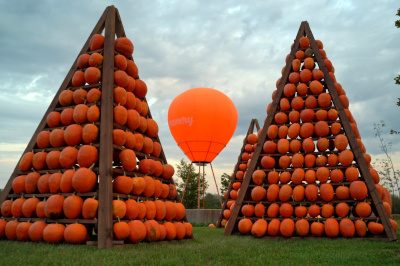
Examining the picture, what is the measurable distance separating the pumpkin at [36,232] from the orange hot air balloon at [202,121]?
339 inches

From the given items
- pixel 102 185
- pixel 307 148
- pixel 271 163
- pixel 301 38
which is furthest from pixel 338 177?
pixel 102 185

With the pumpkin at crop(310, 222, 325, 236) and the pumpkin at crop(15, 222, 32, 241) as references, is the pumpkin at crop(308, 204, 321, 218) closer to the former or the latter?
the pumpkin at crop(310, 222, 325, 236)

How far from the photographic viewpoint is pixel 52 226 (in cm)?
523

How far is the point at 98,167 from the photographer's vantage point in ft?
18.1

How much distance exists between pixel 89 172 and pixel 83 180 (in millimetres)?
153

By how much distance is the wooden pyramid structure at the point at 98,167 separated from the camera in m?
5.27

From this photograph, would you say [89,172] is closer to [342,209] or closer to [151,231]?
[151,231]

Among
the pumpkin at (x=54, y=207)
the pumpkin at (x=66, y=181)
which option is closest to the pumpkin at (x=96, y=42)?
the pumpkin at (x=66, y=181)

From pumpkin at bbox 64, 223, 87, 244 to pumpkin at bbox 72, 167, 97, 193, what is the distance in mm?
534

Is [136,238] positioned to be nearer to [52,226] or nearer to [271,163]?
[52,226]

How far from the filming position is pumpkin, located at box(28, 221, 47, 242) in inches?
212

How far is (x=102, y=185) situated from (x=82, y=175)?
0.34 meters

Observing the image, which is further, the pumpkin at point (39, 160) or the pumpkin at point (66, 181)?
the pumpkin at point (39, 160)

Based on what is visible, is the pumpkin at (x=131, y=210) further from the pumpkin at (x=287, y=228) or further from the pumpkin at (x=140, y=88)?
the pumpkin at (x=287, y=228)
